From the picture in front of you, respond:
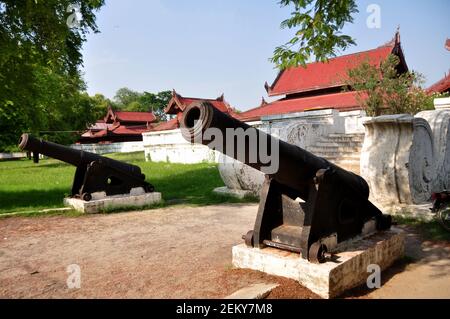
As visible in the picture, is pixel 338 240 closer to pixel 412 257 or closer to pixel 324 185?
pixel 324 185

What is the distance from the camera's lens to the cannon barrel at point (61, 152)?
7.69 m

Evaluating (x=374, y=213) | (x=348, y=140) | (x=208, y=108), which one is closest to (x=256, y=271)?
(x=374, y=213)

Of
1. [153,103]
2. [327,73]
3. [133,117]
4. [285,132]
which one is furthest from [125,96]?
[285,132]

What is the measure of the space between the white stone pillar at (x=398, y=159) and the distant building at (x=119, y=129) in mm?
41821

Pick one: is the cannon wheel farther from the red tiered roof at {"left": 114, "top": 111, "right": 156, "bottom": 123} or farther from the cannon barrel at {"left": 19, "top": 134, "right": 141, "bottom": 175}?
the red tiered roof at {"left": 114, "top": 111, "right": 156, "bottom": 123}

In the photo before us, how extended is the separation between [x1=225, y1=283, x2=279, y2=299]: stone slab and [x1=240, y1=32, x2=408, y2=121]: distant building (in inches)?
652

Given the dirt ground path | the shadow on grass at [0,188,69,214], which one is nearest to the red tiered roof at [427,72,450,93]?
the dirt ground path

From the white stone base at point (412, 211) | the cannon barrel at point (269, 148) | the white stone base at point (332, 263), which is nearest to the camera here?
the cannon barrel at point (269, 148)

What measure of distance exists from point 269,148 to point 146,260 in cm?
227

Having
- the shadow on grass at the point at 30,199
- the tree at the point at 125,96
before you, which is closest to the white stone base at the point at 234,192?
the shadow on grass at the point at 30,199

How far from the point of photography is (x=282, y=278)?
368cm

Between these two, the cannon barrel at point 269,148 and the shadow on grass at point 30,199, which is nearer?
the cannon barrel at point 269,148

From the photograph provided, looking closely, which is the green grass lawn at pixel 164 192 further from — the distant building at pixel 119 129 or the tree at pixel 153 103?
the tree at pixel 153 103

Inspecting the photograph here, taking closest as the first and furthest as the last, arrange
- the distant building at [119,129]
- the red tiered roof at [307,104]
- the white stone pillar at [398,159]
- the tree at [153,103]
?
1. the white stone pillar at [398,159]
2. the red tiered roof at [307,104]
3. the distant building at [119,129]
4. the tree at [153,103]
